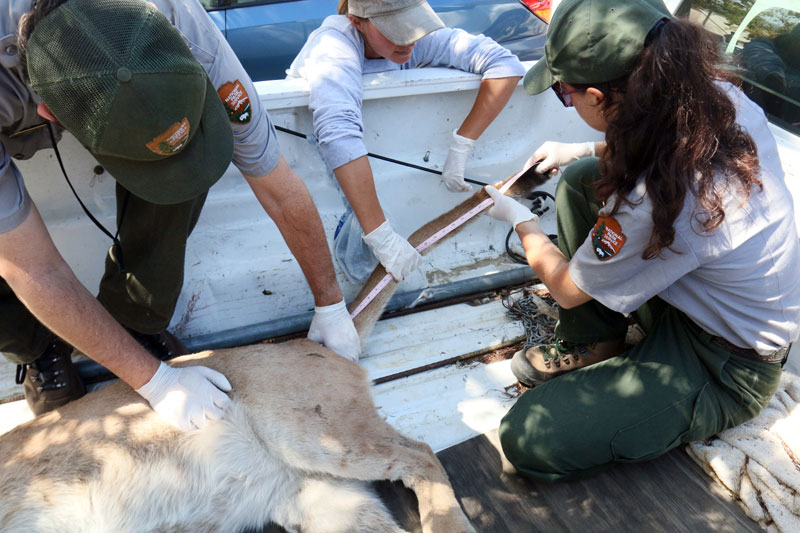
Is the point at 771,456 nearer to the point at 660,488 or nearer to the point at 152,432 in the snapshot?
the point at 660,488

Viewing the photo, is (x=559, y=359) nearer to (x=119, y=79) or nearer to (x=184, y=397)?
(x=184, y=397)

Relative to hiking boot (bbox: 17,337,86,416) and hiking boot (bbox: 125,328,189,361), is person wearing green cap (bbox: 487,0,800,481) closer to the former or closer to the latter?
hiking boot (bbox: 125,328,189,361)

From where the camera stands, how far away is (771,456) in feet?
7.07

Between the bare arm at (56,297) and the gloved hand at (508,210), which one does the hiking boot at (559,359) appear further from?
the bare arm at (56,297)

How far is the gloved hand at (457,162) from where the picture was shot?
3229 millimetres

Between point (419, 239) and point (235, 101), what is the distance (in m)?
1.13

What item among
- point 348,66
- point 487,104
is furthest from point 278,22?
point 487,104

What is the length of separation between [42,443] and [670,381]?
2334 millimetres

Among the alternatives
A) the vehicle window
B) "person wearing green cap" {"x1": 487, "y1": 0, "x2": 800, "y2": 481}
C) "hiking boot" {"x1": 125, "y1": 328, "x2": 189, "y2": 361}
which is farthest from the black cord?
"hiking boot" {"x1": 125, "y1": 328, "x2": 189, "y2": 361}

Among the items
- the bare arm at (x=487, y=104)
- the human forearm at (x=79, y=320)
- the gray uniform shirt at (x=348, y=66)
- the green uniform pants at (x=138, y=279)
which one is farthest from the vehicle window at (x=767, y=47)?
the human forearm at (x=79, y=320)

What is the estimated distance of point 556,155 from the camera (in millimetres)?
2912

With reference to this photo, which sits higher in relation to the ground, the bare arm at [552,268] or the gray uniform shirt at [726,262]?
the gray uniform shirt at [726,262]

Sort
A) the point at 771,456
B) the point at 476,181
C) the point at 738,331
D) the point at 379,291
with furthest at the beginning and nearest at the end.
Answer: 1. the point at 476,181
2. the point at 379,291
3. the point at 771,456
4. the point at 738,331

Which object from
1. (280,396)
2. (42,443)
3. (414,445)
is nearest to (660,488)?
(414,445)
